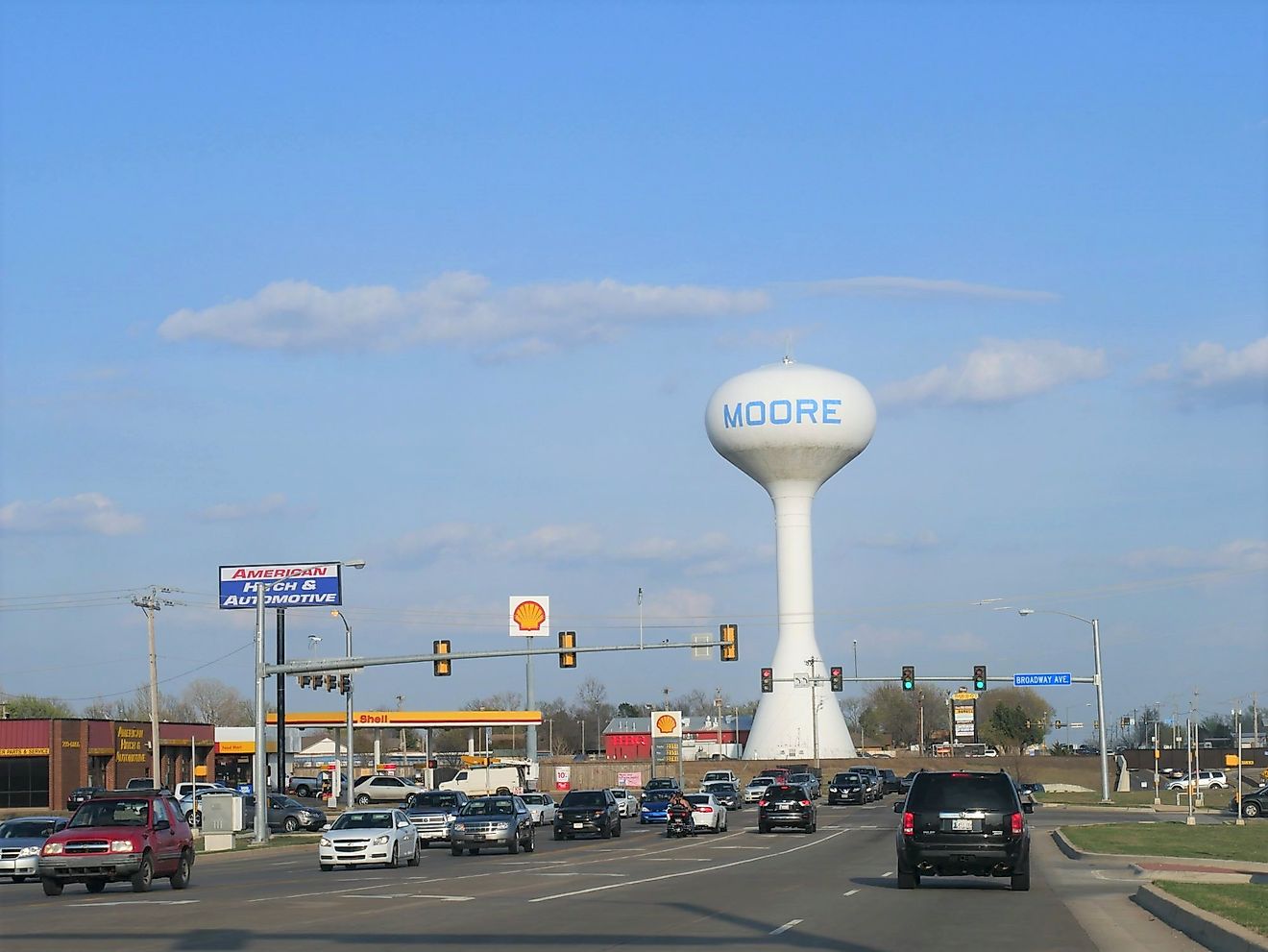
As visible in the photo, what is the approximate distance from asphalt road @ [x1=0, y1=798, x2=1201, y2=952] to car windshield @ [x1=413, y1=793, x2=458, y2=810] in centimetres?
1484

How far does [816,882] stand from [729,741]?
15069cm

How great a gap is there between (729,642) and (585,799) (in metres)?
6.82

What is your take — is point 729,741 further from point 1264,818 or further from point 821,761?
point 1264,818

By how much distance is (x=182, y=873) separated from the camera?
1148 inches

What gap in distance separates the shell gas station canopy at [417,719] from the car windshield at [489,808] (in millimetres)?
56262

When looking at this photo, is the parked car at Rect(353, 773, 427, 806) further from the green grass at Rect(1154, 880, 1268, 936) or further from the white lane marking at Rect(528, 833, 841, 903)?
the green grass at Rect(1154, 880, 1268, 936)

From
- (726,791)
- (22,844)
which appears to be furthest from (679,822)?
(22,844)

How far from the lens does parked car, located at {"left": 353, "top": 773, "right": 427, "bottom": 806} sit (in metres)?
75.6

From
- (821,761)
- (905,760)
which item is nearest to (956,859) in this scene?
(821,761)

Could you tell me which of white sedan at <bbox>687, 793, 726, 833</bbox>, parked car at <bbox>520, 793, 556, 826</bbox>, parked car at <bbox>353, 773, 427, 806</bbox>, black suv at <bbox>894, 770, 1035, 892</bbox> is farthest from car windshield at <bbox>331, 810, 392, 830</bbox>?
parked car at <bbox>353, 773, 427, 806</bbox>

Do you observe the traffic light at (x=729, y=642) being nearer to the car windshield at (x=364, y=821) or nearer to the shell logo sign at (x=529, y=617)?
the car windshield at (x=364, y=821)

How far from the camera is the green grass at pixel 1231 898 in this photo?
57.6 ft

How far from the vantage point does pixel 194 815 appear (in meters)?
59.0

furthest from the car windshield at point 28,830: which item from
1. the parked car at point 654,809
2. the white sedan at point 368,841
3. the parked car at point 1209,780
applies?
the parked car at point 1209,780
